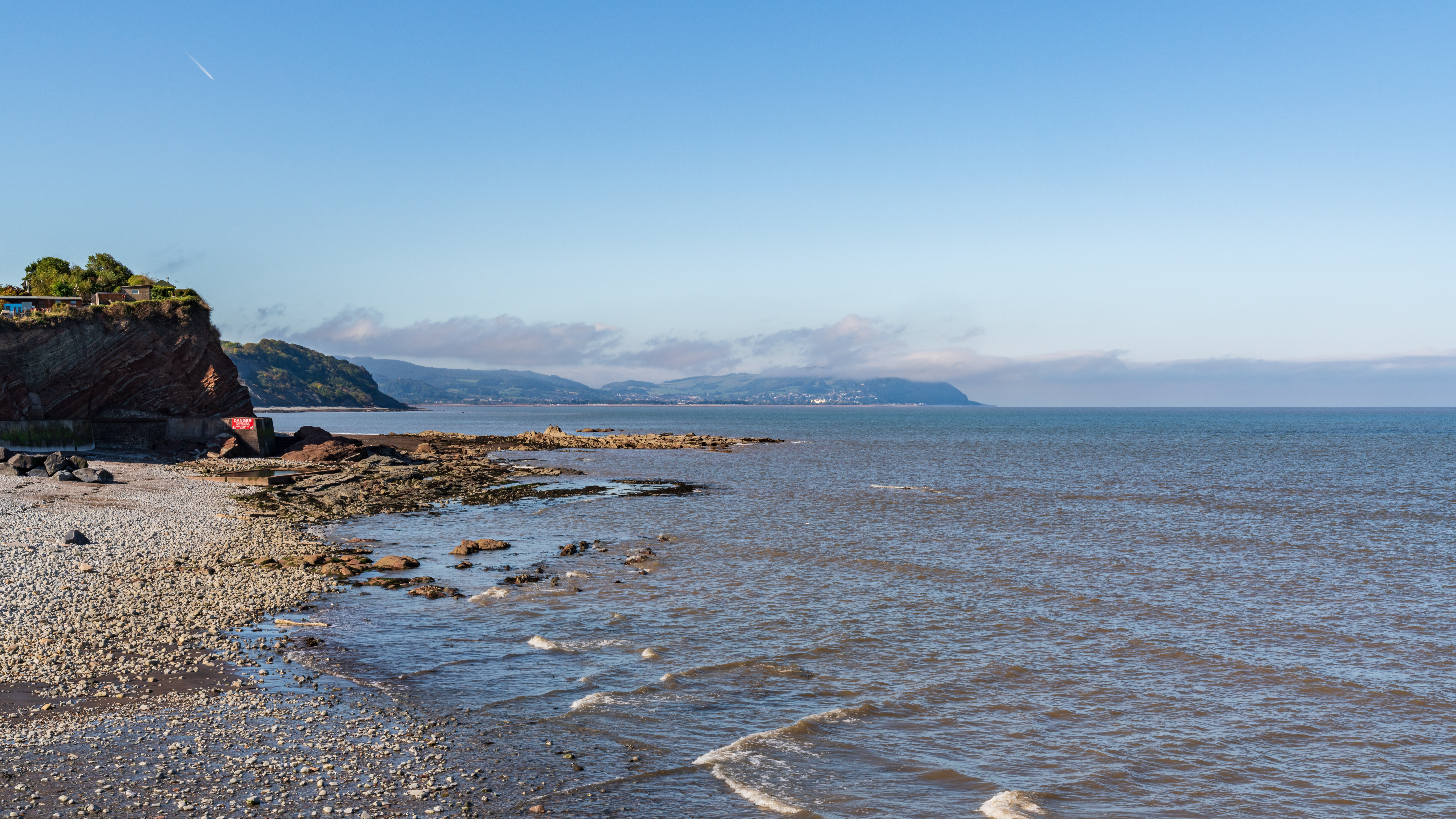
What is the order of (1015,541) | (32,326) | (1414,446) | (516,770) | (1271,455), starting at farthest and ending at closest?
(1414,446) < (1271,455) < (32,326) < (1015,541) < (516,770)

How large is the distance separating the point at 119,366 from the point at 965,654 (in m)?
61.0

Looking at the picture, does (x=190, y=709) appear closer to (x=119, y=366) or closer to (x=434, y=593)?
(x=434, y=593)

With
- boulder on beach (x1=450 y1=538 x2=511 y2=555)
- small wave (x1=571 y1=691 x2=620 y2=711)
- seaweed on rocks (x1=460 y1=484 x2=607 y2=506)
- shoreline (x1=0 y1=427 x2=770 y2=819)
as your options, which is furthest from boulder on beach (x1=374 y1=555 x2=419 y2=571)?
seaweed on rocks (x1=460 y1=484 x2=607 y2=506)

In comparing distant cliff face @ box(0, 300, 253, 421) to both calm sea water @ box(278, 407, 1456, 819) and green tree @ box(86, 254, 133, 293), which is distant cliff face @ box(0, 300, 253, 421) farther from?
calm sea water @ box(278, 407, 1456, 819)

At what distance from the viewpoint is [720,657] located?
15.0 metres

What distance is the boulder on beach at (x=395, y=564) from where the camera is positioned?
2198 centimetres

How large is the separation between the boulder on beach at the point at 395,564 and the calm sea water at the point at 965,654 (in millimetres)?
452

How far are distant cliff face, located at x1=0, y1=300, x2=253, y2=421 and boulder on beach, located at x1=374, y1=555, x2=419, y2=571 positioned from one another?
4091cm

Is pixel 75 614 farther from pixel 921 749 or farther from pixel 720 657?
pixel 921 749

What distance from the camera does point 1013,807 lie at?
9.49m

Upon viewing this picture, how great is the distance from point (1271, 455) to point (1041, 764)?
84165 mm

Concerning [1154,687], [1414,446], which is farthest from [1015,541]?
[1414,446]

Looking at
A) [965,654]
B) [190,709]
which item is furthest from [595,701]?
[965,654]

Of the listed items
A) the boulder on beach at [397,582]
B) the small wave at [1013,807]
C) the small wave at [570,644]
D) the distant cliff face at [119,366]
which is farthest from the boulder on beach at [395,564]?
the distant cliff face at [119,366]
